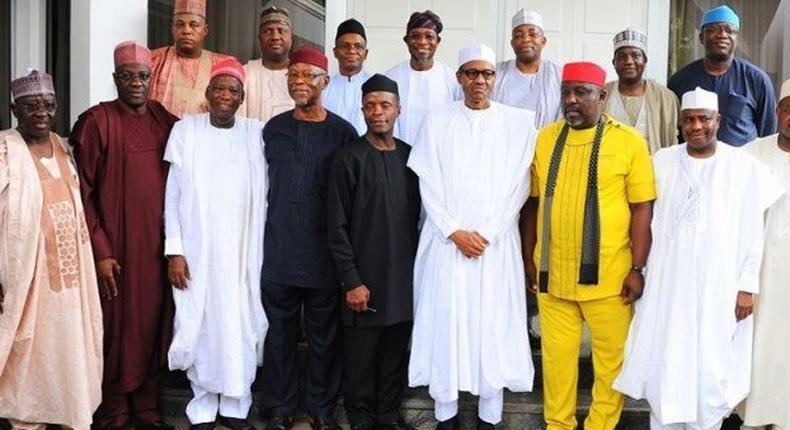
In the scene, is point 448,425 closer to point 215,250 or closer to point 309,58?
point 215,250

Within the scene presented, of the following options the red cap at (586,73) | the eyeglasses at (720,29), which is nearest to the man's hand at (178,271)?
the red cap at (586,73)

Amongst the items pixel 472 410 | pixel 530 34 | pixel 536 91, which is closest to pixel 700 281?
pixel 472 410

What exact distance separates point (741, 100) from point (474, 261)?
2.04 meters

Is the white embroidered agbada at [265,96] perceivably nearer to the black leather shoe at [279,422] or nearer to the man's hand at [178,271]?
the man's hand at [178,271]

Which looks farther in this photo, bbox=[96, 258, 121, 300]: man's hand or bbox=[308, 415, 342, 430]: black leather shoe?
bbox=[308, 415, 342, 430]: black leather shoe

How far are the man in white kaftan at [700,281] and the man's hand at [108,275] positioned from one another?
2589mm

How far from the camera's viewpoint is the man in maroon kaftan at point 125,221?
4434 millimetres

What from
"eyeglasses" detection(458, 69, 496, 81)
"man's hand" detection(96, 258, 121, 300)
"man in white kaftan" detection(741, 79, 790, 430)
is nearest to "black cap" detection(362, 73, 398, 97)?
"eyeglasses" detection(458, 69, 496, 81)

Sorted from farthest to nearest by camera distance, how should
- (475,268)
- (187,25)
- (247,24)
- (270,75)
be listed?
(247,24)
(270,75)
(187,25)
(475,268)

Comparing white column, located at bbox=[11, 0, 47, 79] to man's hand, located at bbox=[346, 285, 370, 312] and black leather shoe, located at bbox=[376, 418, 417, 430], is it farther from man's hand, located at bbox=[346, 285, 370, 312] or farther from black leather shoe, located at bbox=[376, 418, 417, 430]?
black leather shoe, located at bbox=[376, 418, 417, 430]

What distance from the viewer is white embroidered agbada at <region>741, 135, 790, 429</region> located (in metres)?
4.29

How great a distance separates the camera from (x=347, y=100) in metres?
5.32

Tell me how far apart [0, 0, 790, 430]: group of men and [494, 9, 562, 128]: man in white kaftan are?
740 millimetres

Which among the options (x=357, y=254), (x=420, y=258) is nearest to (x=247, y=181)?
(x=357, y=254)
